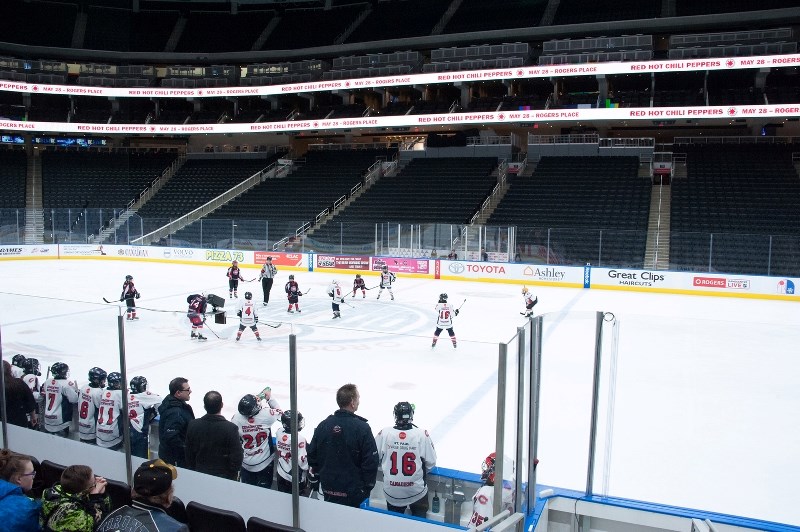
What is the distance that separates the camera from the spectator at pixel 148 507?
309cm

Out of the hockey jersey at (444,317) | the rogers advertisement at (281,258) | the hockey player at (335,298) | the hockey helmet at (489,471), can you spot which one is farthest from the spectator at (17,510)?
the rogers advertisement at (281,258)

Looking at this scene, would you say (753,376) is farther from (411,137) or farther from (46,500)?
(411,137)

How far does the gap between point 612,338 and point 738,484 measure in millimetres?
3065

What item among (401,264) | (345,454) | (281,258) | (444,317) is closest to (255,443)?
(345,454)

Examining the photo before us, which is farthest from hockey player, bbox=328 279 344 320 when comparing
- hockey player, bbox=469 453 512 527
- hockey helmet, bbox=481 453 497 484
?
hockey player, bbox=469 453 512 527

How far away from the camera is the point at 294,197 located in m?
34.8

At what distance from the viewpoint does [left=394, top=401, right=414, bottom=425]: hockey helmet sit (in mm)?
4660

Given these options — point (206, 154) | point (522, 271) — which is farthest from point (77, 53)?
point (522, 271)

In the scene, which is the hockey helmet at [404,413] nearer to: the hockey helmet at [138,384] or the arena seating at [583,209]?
the hockey helmet at [138,384]

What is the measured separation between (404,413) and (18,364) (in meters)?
4.08

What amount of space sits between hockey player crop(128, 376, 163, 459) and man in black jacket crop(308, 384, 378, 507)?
1.82 metres

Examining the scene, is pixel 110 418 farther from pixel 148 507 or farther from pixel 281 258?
pixel 281 258

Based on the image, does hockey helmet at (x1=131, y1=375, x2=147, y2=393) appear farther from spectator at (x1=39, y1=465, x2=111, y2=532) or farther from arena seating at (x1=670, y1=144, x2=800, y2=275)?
arena seating at (x1=670, y1=144, x2=800, y2=275)

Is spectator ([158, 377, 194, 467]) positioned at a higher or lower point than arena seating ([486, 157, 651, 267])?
lower
